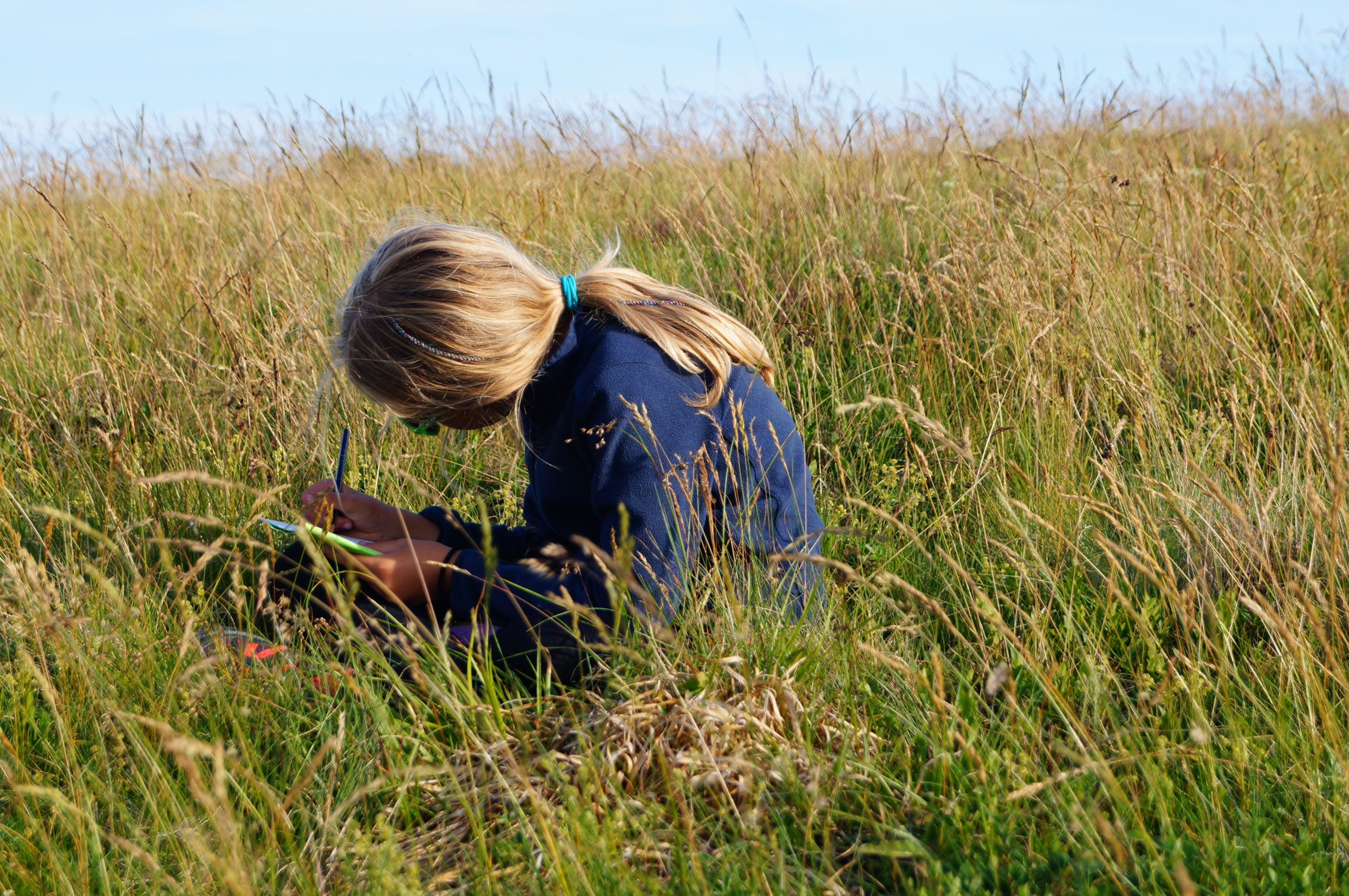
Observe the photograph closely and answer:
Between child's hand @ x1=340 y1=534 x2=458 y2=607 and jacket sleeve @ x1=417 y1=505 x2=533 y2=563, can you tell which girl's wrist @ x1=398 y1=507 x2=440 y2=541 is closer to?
jacket sleeve @ x1=417 y1=505 x2=533 y2=563

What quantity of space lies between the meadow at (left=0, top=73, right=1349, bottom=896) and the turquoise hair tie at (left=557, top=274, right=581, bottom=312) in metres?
0.70

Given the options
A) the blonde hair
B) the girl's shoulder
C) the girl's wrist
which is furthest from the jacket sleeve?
the girl's shoulder

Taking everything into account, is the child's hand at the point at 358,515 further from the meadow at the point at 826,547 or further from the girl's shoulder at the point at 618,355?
the girl's shoulder at the point at 618,355

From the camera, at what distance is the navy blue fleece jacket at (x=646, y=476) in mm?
1659

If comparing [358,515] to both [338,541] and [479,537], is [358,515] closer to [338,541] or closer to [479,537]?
[479,537]

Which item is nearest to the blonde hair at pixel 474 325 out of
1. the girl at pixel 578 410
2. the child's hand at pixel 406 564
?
the girl at pixel 578 410

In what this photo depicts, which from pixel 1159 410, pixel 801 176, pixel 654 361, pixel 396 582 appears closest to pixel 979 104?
pixel 801 176

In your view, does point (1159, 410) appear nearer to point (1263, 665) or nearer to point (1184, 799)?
point (1263, 665)

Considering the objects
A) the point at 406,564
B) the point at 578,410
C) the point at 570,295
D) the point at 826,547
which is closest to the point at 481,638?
the point at 406,564

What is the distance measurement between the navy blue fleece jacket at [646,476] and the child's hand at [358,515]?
0.24m

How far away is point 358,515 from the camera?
218cm

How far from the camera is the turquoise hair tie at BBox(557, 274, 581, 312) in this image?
1.94 m

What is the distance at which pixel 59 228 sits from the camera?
381 cm

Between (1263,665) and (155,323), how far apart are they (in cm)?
319
